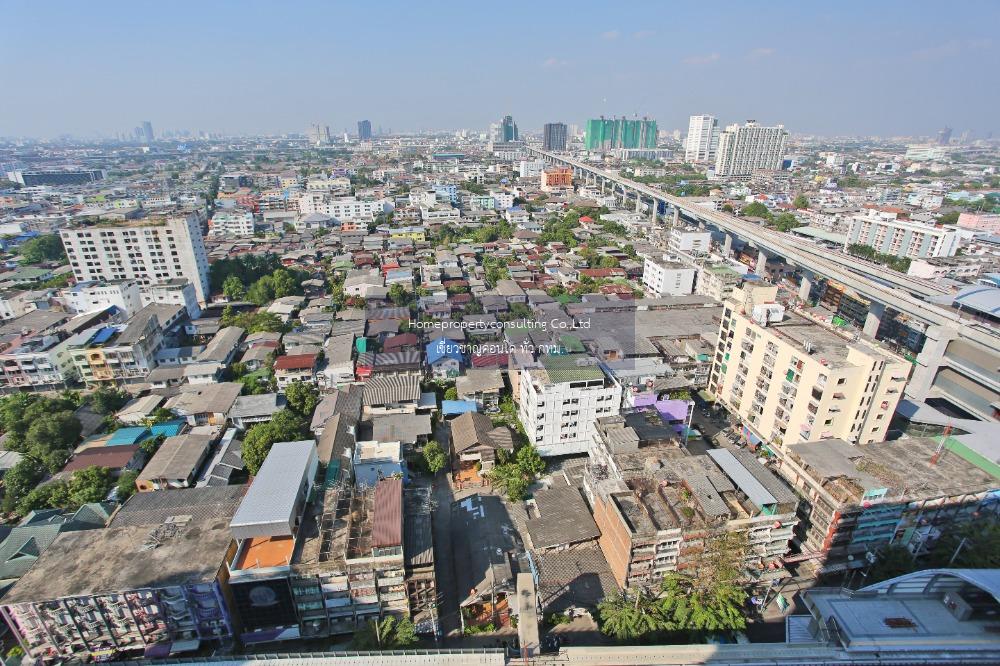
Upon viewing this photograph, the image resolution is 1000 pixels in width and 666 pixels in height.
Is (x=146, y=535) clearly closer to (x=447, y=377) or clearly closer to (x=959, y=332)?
(x=447, y=377)

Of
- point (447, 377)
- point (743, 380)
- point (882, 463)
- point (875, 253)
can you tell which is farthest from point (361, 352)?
point (875, 253)

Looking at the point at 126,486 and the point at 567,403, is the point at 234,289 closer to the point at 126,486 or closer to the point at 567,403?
the point at 126,486

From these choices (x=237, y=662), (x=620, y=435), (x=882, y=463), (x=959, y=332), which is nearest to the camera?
(x=237, y=662)

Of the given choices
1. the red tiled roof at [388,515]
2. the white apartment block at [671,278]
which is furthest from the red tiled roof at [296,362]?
the white apartment block at [671,278]

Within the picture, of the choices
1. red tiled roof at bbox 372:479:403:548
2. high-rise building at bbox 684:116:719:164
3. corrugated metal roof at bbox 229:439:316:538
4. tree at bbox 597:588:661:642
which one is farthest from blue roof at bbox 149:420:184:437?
high-rise building at bbox 684:116:719:164

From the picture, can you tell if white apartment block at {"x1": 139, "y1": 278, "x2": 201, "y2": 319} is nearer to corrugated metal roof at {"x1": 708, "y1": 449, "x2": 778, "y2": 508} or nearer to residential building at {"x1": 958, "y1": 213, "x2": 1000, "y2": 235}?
corrugated metal roof at {"x1": 708, "y1": 449, "x2": 778, "y2": 508}

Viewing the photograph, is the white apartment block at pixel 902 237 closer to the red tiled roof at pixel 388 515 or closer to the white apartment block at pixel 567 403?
the white apartment block at pixel 567 403
